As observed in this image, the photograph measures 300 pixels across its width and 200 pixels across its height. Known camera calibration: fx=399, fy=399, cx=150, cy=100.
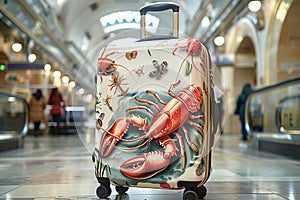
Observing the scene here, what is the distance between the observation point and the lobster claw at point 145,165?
198 centimetres

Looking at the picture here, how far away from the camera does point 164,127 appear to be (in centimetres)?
198

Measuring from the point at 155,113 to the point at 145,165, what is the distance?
0.27 m

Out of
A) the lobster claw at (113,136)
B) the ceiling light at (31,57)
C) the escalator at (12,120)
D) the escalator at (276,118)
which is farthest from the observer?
the ceiling light at (31,57)

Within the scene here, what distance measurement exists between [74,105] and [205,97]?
28.9 inches

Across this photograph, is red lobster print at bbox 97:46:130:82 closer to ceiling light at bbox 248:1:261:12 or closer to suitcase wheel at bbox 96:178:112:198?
suitcase wheel at bbox 96:178:112:198

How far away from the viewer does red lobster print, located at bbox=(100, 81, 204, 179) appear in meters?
1.96

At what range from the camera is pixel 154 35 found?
7.14 ft

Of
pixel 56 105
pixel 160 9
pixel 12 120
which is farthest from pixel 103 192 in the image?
pixel 56 105

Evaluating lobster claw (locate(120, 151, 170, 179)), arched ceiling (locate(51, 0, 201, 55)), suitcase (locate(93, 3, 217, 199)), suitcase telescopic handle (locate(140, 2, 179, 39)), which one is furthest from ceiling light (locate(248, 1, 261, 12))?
lobster claw (locate(120, 151, 170, 179))

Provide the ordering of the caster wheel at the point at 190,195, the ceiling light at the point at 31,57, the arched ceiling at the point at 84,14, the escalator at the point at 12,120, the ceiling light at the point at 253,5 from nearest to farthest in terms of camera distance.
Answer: the caster wheel at the point at 190,195, the escalator at the point at 12,120, the ceiling light at the point at 253,5, the ceiling light at the point at 31,57, the arched ceiling at the point at 84,14

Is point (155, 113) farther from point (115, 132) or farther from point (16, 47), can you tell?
point (16, 47)

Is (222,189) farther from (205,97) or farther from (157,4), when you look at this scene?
(157,4)

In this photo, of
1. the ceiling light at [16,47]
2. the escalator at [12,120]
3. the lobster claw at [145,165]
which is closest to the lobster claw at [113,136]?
the lobster claw at [145,165]

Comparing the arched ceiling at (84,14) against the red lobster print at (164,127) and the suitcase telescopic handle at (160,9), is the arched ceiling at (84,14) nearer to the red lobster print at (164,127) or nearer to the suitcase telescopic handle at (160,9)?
the suitcase telescopic handle at (160,9)
